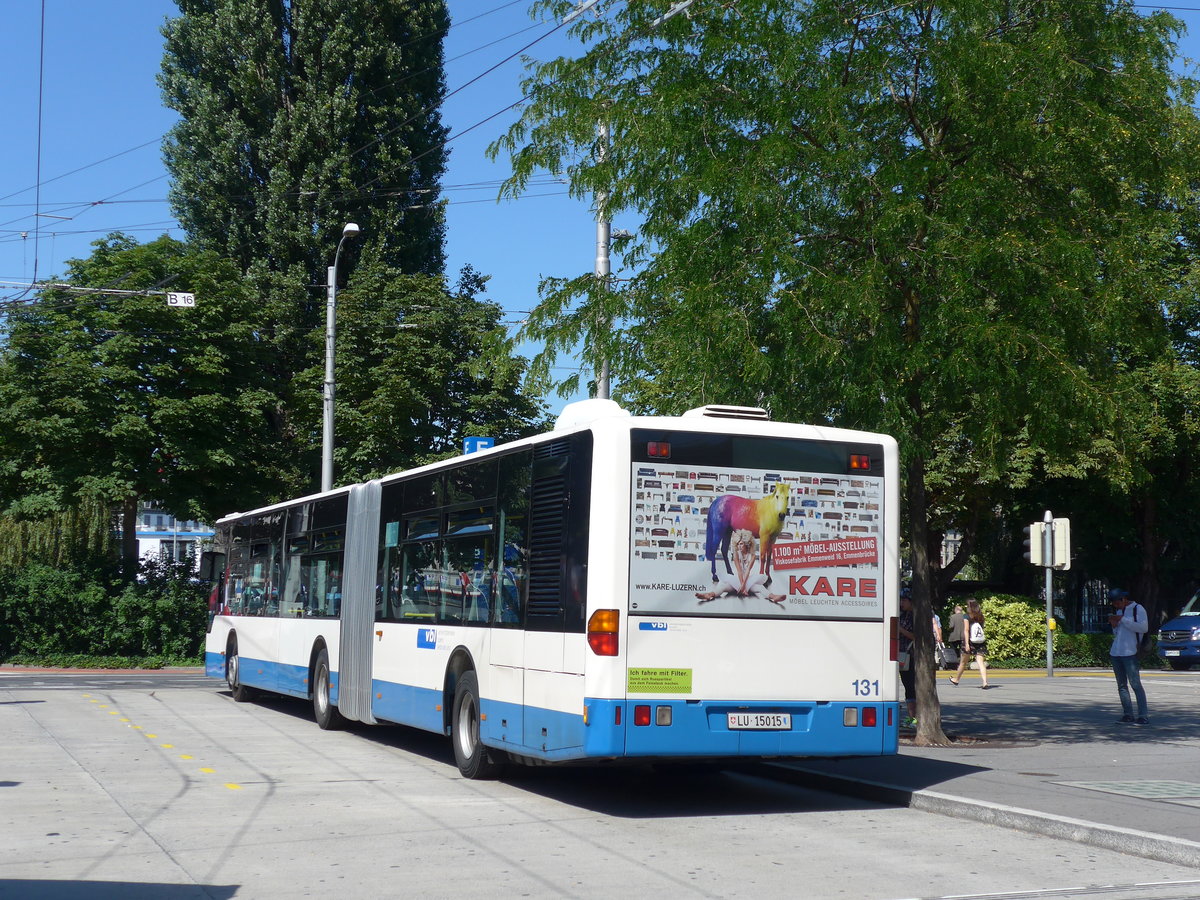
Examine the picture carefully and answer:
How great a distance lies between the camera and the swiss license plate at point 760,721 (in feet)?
34.6

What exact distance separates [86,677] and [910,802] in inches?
834

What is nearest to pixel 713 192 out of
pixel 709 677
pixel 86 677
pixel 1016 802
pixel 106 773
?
pixel 709 677

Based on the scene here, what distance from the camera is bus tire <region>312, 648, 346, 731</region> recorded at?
17.2 m

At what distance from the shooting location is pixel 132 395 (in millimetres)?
31844

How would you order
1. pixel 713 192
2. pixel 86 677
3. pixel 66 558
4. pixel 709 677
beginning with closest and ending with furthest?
1. pixel 709 677
2. pixel 713 192
3. pixel 86 677
4. pixel 66 558

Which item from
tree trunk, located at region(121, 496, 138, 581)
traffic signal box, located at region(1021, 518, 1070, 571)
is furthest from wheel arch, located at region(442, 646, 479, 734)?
tree trunk, located at region(121, 496, 138, 581)

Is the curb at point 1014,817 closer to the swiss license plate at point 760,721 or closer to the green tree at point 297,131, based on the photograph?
the swiss license plate at point 760,721

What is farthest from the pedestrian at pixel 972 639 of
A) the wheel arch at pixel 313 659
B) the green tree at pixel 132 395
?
the green tree at pixel 132 395

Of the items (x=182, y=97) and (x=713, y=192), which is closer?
(x=713, y=192)

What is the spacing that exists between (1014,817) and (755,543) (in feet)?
8.65

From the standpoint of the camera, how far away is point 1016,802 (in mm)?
10344

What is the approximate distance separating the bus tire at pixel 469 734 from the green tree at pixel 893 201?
368 cm

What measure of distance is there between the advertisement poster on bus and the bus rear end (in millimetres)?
11

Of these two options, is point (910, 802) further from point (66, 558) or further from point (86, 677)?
point (66, 558)
